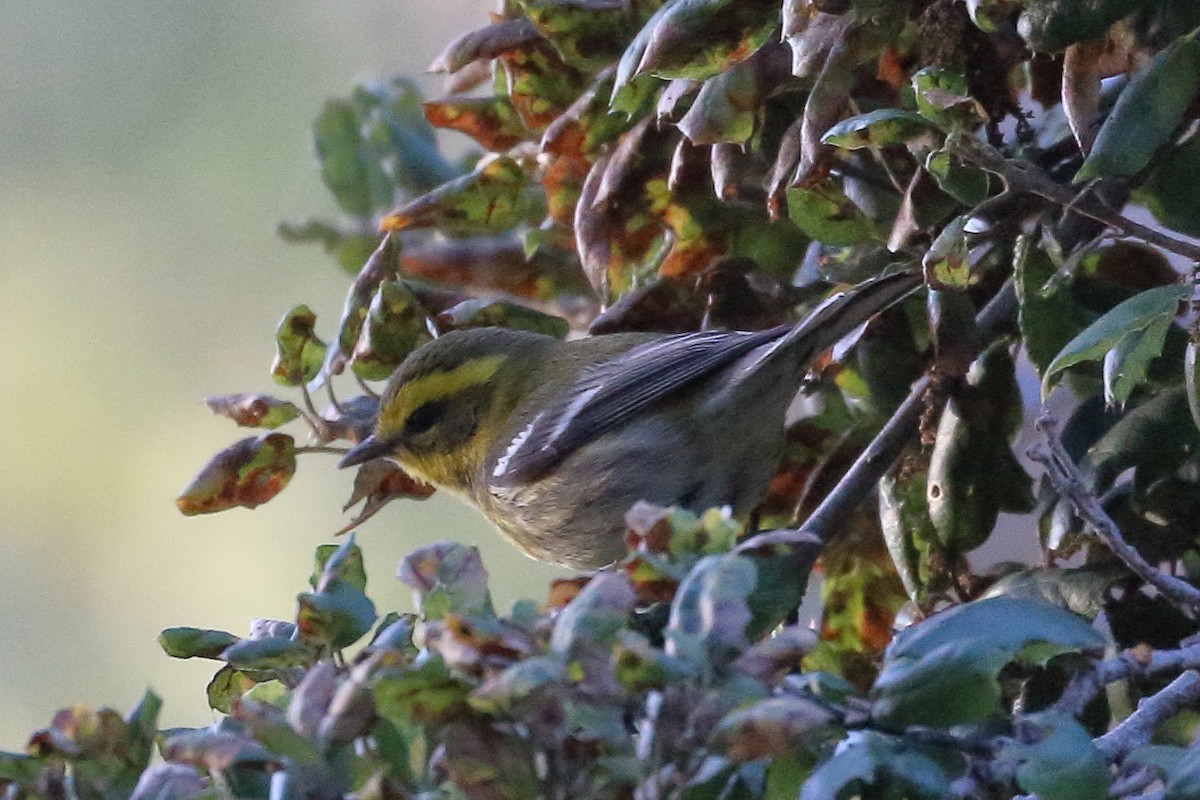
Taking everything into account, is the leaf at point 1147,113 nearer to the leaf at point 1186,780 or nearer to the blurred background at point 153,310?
the leaf at point 1186,780

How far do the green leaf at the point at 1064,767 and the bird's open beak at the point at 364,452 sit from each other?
51.4 inches

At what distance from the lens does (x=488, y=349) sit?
2430 millimetres

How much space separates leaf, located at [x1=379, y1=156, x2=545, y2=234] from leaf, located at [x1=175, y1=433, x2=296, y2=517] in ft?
1.28

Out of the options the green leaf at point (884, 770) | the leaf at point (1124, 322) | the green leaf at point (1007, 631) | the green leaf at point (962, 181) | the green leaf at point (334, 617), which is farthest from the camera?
the green leaf at point (962, 181)

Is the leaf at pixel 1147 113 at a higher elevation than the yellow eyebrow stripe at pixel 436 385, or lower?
higher

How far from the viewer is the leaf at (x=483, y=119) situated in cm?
204

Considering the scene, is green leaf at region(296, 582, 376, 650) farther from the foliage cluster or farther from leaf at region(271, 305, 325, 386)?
leaf at region(271, 305, 325, 386)

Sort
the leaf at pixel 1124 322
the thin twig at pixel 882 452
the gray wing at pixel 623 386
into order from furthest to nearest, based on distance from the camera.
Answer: the gray wing at pixel 623 386 < the thin twig at pixel 882 452 < the leaf at pixel 1124 322

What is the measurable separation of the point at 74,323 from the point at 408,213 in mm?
3173

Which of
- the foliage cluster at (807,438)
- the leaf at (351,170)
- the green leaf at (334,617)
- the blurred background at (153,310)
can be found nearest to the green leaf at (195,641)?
the foliage cluster at (807,438)

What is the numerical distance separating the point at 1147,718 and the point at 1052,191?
559mm

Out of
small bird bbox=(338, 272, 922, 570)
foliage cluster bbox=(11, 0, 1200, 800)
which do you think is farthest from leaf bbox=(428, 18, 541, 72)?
small bird bbox=(338, 272, 922, 570)

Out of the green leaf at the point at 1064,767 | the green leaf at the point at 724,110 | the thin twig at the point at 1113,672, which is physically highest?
the green leaf at the point at 724,110

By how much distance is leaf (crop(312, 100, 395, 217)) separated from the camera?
101 inches
